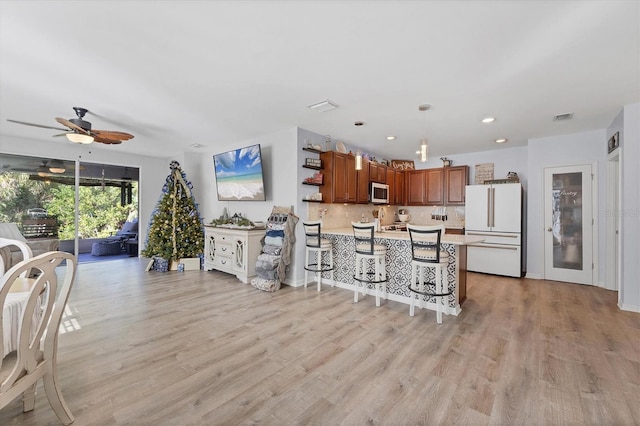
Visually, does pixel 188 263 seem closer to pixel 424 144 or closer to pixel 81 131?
pixel 81 131

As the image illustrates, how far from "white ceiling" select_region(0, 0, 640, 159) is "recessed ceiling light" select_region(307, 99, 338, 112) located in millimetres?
99

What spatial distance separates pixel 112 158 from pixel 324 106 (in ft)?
19.1

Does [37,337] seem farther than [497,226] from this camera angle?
No

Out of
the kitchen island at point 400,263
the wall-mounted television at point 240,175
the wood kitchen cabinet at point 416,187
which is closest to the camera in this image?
the kitchen island at point 400,263

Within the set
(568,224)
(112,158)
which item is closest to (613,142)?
(568,224)

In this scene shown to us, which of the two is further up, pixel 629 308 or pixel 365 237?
pixel 365 237

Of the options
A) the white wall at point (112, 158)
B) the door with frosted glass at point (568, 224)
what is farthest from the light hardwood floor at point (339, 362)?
the white wall at point (112, 158)

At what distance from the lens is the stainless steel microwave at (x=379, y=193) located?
5790 mm

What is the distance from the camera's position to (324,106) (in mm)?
3580

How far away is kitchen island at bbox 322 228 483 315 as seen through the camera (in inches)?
136

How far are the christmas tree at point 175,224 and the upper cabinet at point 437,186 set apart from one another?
16.7 feet

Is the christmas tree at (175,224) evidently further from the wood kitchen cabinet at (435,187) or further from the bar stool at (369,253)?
the wood kitchen cabinet at (435,187)

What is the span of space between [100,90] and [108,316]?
8.61 feet

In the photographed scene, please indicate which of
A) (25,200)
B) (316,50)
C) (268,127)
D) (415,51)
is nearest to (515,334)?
(415,51)
